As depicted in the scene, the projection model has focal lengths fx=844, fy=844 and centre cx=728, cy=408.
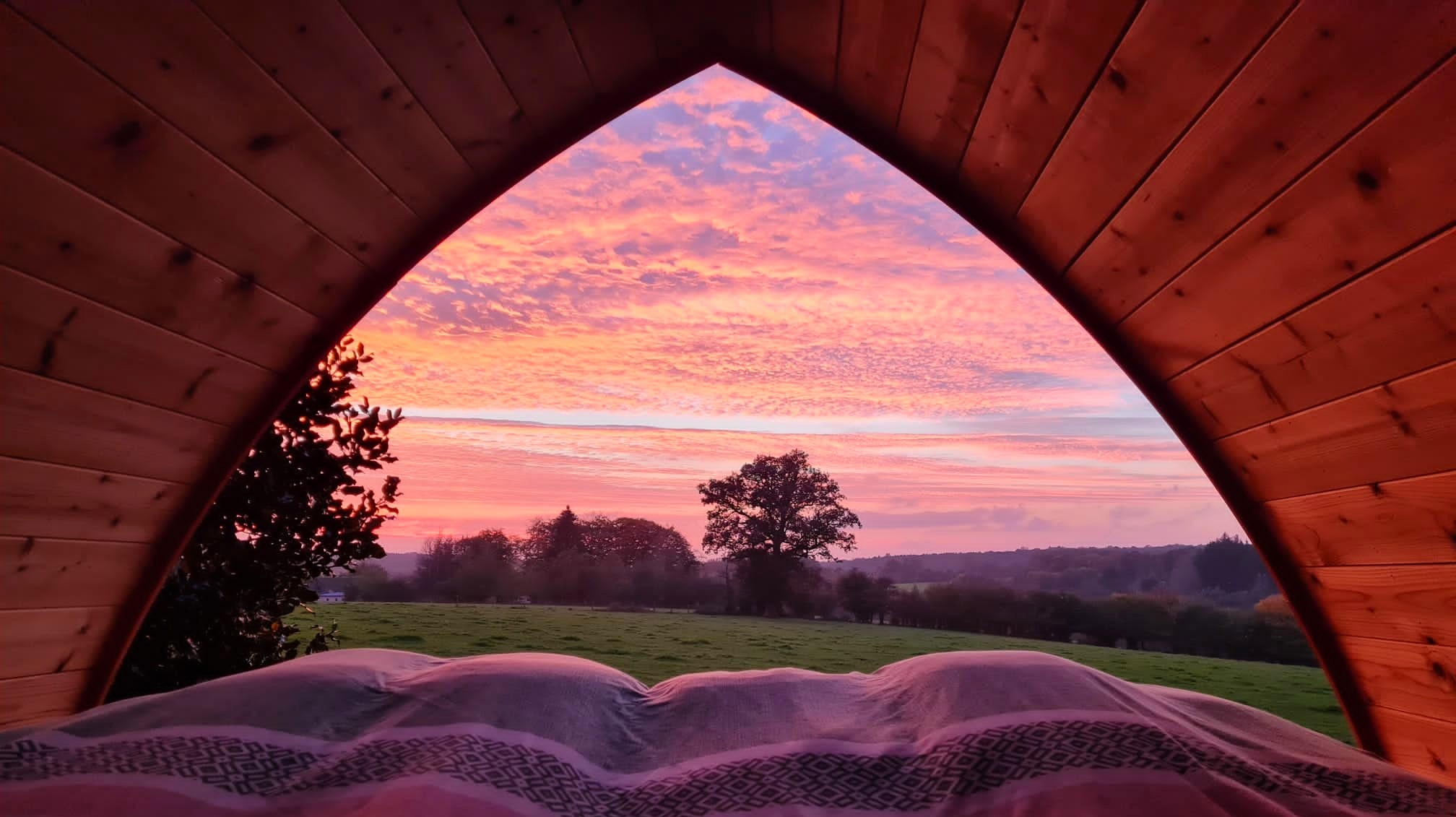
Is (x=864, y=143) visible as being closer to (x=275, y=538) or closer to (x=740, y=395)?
(x=275, y=538)

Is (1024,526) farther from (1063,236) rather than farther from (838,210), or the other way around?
(1063,236)

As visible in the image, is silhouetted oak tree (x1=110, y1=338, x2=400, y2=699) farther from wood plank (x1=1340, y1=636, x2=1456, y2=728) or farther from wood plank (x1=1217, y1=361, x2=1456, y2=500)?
wood plank (x1=1340, y1=636, x2=1456, y2=728)

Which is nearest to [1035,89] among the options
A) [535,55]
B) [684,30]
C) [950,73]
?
[950,73]

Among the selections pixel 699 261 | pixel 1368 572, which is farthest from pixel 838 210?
pixel 1368 572

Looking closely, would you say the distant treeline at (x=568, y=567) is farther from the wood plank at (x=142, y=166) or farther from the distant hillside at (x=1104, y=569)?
the wood plank at (x=142, y=166)

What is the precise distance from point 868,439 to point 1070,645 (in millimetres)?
1641

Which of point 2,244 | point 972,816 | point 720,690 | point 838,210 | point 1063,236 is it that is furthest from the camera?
point 838,210

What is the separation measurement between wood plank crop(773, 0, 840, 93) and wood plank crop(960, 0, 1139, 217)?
38 cm

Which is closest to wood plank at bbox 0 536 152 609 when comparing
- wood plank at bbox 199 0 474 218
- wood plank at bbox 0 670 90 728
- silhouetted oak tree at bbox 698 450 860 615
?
wood plank at bbox 0 670 90 728

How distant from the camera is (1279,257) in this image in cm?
154

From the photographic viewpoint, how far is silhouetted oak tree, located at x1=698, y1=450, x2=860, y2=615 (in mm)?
4465

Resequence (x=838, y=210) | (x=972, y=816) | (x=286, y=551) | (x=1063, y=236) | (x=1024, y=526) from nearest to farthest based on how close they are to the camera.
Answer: (x=972, y=816) → (x=1063, y=236) → (x=286, y=551) → (x=838, y=210) → (x=1024, y=526)

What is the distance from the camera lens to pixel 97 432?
6.26 feet

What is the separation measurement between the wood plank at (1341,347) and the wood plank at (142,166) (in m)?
2.09
